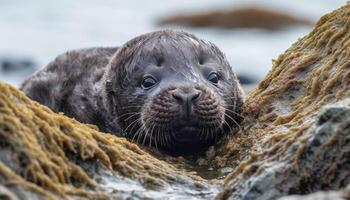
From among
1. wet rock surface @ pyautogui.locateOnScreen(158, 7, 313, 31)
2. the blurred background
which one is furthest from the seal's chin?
wet rock surface @ pyautogui.locateOnScreen(158, 7, 313, 31)

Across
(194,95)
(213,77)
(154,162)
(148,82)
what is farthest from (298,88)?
(154,162)

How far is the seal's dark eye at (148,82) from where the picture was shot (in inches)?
386

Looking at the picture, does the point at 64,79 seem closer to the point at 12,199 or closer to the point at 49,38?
the point at 12,199

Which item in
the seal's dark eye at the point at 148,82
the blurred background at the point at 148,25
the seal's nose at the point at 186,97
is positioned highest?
the blurred background at the point at 148,25

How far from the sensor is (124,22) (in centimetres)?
4422

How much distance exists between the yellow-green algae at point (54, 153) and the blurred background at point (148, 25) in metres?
19.1

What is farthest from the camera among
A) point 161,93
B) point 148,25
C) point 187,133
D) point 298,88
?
point 148,25

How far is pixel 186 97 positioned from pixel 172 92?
0.27 meters

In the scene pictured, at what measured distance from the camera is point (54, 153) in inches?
241

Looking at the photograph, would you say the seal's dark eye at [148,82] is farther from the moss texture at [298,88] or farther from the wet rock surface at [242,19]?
the wet rock surface at [242,19]

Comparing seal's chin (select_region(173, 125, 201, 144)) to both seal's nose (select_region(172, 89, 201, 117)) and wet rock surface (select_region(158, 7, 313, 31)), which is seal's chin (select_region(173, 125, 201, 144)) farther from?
wet rock surface (select_region(158, 7, 313, 31))

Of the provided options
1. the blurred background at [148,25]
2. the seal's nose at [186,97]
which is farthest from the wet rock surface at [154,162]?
the blurred background at [148,25]

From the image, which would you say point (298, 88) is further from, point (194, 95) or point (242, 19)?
point (242, 19)

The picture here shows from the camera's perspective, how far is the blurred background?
32.1 meters
